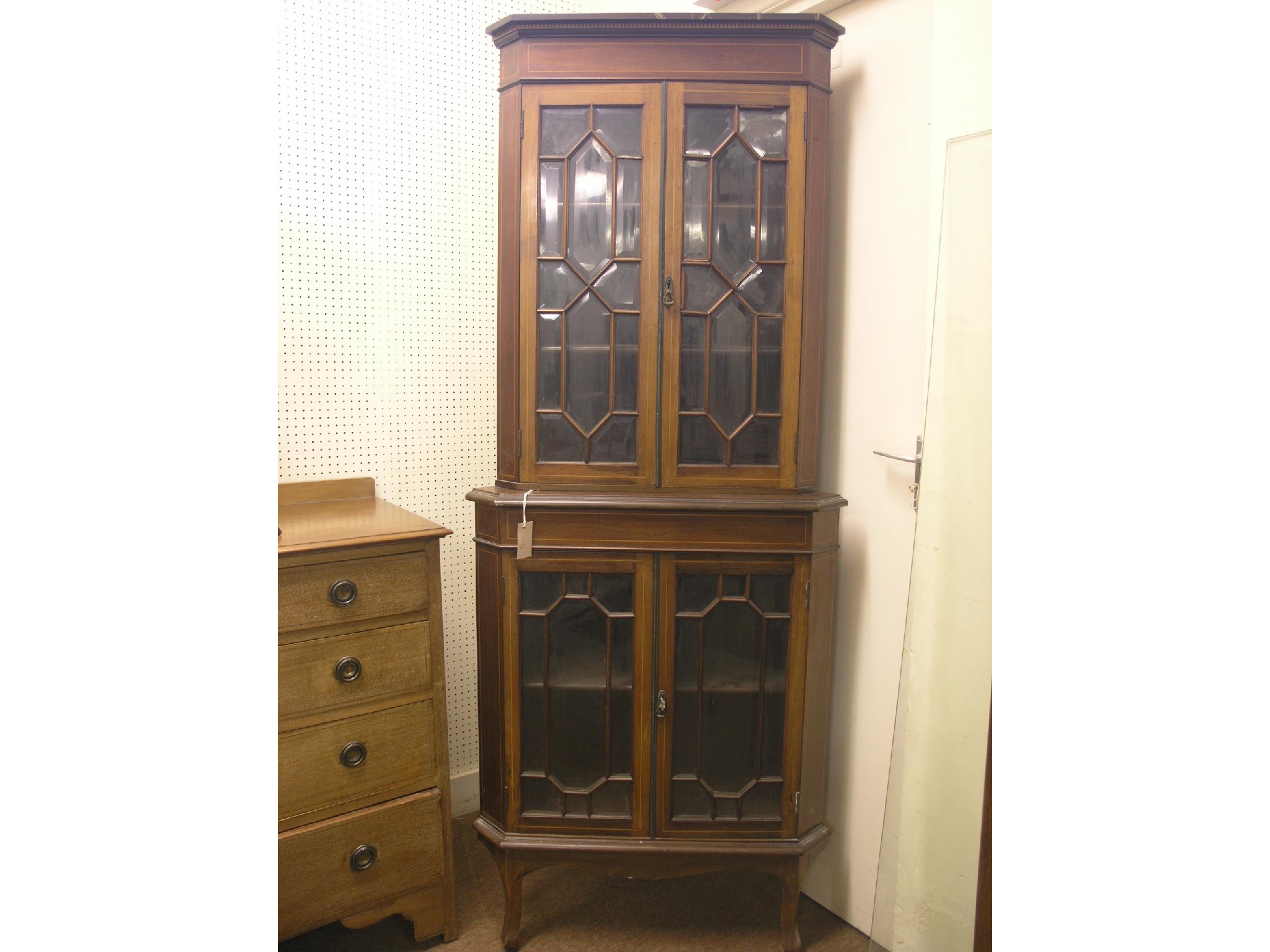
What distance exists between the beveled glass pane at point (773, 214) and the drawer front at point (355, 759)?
133cm

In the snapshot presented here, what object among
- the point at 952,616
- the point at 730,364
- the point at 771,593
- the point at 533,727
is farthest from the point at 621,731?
the point at 730,364

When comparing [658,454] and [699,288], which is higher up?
[699,288]

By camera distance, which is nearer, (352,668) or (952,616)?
(952,616)

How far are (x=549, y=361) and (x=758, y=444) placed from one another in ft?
1.75

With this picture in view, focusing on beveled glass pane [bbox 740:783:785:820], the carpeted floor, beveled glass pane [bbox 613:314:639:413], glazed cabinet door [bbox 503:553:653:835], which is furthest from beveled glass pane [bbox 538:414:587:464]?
the carpeted floor

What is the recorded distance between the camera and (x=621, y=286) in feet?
6.31

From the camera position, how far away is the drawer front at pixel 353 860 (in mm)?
1782

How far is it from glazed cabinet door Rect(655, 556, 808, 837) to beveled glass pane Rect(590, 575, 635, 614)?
0.26 feet

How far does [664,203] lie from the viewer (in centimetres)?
189

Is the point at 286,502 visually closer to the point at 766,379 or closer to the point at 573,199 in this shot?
the point at 573,199

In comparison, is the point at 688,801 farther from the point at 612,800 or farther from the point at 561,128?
the point at 561,128

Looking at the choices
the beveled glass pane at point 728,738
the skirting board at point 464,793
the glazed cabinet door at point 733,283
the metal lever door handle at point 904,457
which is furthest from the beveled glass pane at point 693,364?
the skirting board at point 464,793

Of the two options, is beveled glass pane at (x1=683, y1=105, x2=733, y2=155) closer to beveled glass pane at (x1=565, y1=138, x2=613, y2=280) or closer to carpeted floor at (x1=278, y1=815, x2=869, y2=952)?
beveled glass pane at (x1=565, y1=138, x2=613, y2=280)

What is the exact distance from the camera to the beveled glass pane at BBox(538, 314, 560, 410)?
1948 millimetres
